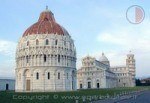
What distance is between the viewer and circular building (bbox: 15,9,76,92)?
83500mm

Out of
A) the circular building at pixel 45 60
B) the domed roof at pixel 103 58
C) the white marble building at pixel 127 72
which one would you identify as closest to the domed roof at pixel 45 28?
the circular building at pixel 45 60

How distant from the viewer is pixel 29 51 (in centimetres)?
8538

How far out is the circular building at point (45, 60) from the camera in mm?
83500

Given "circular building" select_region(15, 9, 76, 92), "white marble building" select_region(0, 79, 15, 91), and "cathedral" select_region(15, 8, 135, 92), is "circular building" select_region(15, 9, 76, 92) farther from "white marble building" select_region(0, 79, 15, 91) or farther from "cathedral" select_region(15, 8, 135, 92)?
"white marble building" select_region(0, 79, 15, 91)

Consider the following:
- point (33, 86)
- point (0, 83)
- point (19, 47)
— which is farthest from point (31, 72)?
point (0, 83)

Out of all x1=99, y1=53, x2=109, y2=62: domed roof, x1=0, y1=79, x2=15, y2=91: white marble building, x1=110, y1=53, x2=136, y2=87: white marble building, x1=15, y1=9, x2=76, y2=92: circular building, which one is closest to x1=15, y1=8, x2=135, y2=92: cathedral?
x1=15, y1=9, x2=76, y2=92: circular building

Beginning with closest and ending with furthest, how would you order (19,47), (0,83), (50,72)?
(50,72), (19,47), (0,83)

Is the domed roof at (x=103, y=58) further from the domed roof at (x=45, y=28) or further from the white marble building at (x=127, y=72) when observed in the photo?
the domed roof at (x=45, y=28)

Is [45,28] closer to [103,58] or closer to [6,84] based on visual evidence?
[6,84]

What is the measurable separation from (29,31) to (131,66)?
303 feet

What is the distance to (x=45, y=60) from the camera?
8412cm

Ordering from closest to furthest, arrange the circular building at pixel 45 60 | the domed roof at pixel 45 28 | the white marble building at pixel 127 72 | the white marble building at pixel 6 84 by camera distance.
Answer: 1. the circular building at pixel 45 60
2. the domed roof at pixel 45 28
3. the white marble building at pixel 6 84
4. the white marble building at pixel 127 72

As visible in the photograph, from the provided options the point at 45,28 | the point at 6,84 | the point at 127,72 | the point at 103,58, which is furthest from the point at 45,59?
the point at 127,72

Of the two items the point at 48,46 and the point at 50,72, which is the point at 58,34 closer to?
the point at 48,46
